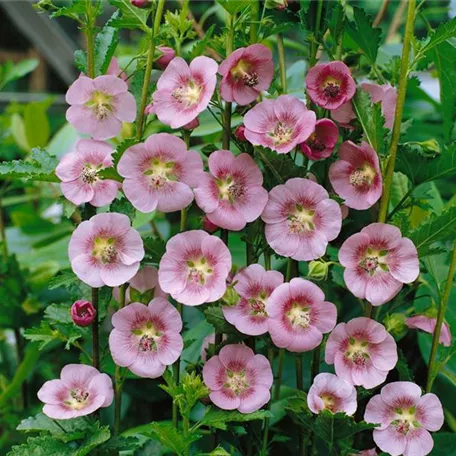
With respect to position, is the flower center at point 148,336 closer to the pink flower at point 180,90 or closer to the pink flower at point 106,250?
the pink flower at point 106,250

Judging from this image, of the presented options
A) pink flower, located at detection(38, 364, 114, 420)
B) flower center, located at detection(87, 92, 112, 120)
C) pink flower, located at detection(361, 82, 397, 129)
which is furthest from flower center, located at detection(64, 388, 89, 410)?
pink flower, located at detection(361, 82, 397, 129)

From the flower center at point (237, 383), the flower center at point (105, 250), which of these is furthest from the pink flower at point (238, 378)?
the flower center at point (105, 250)

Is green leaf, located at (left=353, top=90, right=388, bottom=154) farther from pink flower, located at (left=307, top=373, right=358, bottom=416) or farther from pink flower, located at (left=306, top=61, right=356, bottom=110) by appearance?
pink flower, located at (left=307, top=373, right=358, bottom=416)

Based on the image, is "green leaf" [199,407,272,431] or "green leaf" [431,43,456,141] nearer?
"green leaf" [199,407,272,431]

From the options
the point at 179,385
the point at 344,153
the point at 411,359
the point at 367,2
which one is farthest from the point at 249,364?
the point at 367,2

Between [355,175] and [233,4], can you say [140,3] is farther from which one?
[355,175]

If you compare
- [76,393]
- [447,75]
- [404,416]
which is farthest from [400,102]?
[76,393]

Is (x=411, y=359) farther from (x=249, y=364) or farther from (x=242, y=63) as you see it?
(x=242, y=63)
